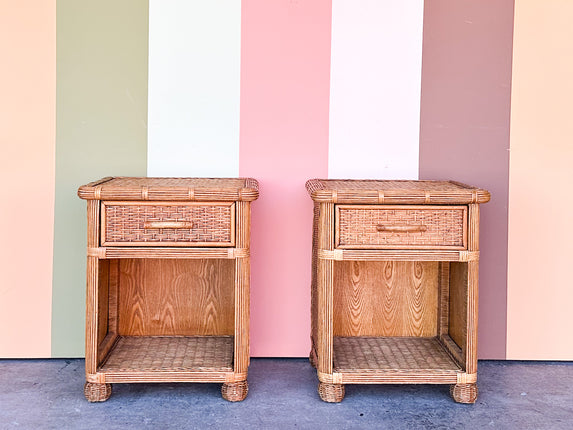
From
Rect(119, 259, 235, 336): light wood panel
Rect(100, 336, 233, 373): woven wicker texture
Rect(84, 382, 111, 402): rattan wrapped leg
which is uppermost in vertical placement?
Rect(119, 259, 235, 336): light wood panel

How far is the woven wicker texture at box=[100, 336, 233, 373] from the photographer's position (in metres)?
2.50

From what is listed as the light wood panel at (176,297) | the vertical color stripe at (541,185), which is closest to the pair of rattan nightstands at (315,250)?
the light wood panel at (176,297)

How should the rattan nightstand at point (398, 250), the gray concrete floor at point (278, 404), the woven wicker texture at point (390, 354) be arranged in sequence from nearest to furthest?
1. the gray concrete floor at point (278, 404)
2. the rattan nightstand at point (398, 250)
3. the woven wicker texture at point (390, 354)

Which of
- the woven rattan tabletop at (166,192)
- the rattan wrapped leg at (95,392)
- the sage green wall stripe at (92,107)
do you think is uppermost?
the sage green wall stripe at (92,107)

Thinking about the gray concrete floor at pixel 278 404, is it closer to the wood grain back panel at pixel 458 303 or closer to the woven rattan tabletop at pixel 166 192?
the wood grain back panel at pixel 458 303

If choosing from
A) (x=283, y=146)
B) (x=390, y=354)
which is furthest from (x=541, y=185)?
(x=283, y=146)

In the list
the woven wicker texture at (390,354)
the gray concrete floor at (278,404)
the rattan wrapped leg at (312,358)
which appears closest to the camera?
the gray concrete floor at (278,404)

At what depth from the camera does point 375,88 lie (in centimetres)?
287

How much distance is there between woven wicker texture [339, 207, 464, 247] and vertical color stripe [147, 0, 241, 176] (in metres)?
0.63

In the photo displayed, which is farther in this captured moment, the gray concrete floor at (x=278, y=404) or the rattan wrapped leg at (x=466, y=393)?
the rattan wrapped leg at (x=466, y=393)

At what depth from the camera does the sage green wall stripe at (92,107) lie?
9.24 feet

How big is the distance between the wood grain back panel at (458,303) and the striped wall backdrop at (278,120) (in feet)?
0.66

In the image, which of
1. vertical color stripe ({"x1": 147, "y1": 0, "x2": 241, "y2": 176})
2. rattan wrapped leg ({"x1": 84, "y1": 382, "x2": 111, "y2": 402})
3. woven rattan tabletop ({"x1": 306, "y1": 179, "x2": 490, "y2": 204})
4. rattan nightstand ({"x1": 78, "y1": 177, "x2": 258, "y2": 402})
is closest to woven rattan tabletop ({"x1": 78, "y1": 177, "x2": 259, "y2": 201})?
rattan nightstand ({"x1": 78, "y1": 177, "x2": 258, "y2": 402})

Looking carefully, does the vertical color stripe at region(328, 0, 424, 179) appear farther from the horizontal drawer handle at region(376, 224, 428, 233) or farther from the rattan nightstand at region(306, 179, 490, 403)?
the horizontal drawer handle at region(376, 224, 428, 233)
